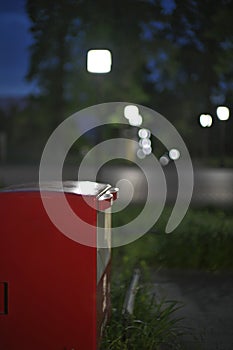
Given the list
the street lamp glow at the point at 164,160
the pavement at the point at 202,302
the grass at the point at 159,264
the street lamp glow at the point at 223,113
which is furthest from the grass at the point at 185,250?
the street lamp glow at the point at 164,160

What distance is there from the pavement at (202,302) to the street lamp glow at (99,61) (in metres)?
3.07

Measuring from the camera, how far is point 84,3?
12.7m

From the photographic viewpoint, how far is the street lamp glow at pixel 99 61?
31.5 ft

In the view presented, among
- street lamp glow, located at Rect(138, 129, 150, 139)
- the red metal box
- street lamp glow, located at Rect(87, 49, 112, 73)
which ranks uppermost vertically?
street lamp glow, located at Rect(87, 49, 112, 73)

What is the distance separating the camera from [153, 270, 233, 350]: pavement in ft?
18.5

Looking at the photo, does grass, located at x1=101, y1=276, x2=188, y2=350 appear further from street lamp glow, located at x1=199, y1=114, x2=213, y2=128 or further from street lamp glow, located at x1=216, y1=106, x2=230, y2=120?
street lamp glow, located at x1=199, y1=114, x2=213, y2=128

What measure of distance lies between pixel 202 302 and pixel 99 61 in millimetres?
4090

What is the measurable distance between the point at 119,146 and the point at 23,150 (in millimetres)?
27799

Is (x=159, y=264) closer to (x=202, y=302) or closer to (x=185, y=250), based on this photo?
(x=185, y=250)

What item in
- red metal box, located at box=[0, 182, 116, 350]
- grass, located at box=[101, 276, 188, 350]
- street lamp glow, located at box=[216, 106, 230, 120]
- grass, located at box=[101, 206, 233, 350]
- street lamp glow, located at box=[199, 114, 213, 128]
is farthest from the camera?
street lamp glow, located at box=[199, 114, 213, 128]

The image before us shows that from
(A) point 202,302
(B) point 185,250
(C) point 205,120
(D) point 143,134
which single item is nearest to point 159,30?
(C) point 205,120

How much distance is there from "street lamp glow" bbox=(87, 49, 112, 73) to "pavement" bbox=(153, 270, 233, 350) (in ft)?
10.1

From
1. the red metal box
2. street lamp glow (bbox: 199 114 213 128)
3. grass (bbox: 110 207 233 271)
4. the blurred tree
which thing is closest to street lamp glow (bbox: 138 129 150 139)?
the blurred tree

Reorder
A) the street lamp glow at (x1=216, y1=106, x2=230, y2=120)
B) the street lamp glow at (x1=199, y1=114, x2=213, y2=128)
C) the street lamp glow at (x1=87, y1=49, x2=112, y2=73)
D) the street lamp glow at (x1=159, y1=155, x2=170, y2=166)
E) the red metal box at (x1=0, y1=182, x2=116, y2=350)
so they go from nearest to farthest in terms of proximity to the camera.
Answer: the red metal box at (x1=0, y1=182, x2=116, y2=350) < the street lamp glow at (x1=87, y1=49, x2=112, y2=73) < the street lamp glow at (x1=216, y1=106, x2=230, y2=120) < the street lamp glow at (x1=199, y1=114, x2=213, y2=128) < the street lamp glow at (x1=159, y1=155, x2=170, y2=166)
